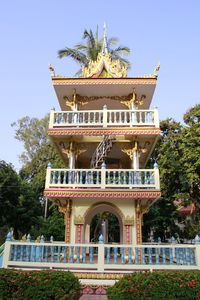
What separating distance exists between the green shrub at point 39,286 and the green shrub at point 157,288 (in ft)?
2.55

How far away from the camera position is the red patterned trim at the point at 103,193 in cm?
923

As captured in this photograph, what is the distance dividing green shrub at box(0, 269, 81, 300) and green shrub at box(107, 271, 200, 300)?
2.55 feet

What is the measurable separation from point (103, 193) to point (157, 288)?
4.96 metres

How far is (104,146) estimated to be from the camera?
35.6 ft

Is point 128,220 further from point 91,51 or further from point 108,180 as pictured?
point 91,51

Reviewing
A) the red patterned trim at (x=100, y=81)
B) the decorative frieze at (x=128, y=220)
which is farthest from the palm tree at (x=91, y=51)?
the decorative frieze at (x=128, y=220)

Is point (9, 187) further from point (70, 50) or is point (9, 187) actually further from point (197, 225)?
point (197, 225)

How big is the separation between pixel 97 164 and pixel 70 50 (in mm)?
7930

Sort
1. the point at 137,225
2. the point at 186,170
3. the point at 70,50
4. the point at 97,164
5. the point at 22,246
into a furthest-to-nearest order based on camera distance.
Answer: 1. the point at 186,170
2. the point at 70,50
3. the point at 97,164
4. the point at 137,225
5. the point at 22,246

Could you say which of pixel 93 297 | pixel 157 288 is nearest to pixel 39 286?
pixel 157 288

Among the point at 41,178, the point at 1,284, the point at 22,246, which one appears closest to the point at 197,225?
the point at 22,246

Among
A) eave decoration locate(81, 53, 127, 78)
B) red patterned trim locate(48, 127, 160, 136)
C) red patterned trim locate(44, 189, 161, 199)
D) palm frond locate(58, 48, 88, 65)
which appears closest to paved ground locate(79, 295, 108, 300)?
red patterned trim locate(44, 189, 161, 199)

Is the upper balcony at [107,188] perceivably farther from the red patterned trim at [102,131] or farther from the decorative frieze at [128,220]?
the red patterned trim at [102,131]

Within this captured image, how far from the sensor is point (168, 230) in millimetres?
21094
